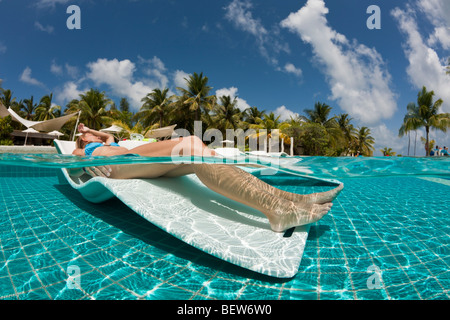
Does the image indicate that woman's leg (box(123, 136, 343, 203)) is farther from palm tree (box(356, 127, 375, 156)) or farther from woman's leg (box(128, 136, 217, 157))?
palm tree (box(356, 127, 375, 156))

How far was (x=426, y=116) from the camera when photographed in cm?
3219

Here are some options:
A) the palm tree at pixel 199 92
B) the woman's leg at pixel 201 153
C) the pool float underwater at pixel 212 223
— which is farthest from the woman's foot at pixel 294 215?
the palm tree at pixel 199 92

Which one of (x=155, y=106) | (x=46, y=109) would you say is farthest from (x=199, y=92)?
(x=46, y=109)

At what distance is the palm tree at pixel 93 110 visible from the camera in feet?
97.3

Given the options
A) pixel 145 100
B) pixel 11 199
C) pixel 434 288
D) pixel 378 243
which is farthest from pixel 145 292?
pixel 145 100

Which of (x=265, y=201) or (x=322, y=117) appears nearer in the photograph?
(x=265, y=201)

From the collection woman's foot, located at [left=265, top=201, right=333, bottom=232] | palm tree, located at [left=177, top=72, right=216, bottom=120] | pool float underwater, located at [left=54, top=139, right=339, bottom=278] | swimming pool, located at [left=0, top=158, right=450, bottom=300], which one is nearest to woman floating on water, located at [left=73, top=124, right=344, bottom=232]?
woman's foot, located at [left=265, top=201, right=333, bottom=232]

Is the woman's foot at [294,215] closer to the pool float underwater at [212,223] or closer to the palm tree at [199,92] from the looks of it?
the pool float underwater at [212,223]

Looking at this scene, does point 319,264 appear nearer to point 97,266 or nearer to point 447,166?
point 97,266

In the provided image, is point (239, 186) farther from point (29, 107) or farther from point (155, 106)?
point (29, 107)

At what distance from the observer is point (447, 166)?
5570 millimetres

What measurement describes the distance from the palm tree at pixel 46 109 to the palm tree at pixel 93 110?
8.34m

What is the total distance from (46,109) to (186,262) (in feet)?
151

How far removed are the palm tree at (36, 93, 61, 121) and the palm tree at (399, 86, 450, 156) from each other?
179 ft
